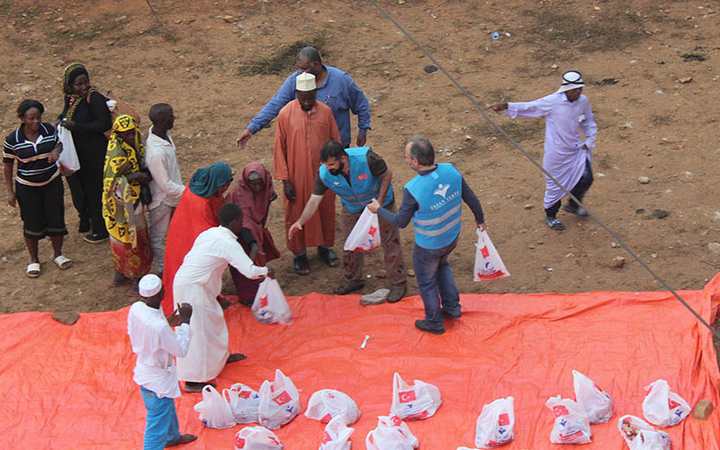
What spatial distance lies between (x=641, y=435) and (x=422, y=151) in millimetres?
1987

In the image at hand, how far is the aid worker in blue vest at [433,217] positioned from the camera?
18.3 feet

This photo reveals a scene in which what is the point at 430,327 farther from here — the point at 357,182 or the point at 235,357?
the point at 235,357

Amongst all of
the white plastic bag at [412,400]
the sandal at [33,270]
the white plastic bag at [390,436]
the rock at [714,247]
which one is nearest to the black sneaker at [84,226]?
the sandal at [33,270]

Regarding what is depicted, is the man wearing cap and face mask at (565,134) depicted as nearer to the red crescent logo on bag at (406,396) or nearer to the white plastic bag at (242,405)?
the red crescent logo on bag at (406,396)

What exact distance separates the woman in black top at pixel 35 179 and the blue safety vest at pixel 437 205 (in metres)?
2.79

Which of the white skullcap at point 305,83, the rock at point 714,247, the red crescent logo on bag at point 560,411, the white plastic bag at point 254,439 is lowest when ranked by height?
the rock at point 714,247

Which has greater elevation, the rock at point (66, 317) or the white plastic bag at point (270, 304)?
the white plastic bag at point (270, 304)

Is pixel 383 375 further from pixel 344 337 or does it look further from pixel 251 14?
pixel 251 14

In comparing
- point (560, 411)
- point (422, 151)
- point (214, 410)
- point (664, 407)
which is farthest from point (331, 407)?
point (664, 407)

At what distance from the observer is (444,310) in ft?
20.1

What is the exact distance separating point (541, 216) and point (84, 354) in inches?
143

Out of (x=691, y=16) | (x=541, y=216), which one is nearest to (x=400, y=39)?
(x=691, y=16)

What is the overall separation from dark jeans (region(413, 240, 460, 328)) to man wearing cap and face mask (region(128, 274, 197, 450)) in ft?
5.08

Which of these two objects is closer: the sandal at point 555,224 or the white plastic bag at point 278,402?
the white plastic bag at point 278,402
